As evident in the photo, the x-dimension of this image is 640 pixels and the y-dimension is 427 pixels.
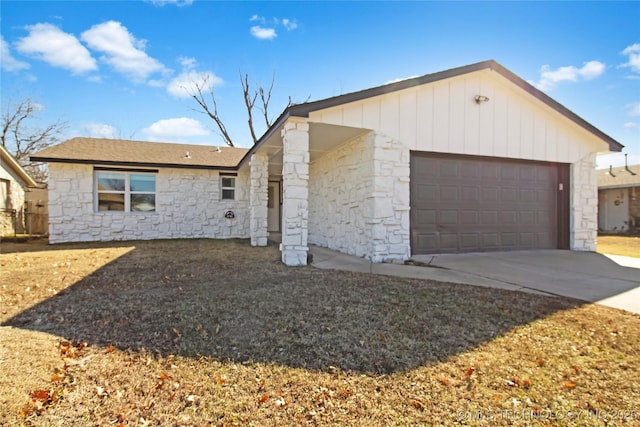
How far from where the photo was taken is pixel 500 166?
26.3 ft

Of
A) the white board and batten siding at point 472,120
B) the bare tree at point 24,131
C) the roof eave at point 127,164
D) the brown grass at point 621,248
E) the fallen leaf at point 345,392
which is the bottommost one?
the fallen leaf at point 345,392

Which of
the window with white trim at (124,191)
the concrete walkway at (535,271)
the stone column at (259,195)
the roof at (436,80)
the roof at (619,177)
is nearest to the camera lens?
the concrete walkway at (535,271)

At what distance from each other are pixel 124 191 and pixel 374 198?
387 inches

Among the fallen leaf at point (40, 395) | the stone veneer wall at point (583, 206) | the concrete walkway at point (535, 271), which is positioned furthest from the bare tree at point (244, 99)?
the fallen leaf at point (40, 395)

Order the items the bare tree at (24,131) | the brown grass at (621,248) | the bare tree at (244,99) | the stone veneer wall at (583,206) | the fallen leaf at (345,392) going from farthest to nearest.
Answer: the bare tree at (244,99)
the bare tree at (24,131)
the stone veneer wall at (583,206)
the brown grass at (621,248)
the fallen leaf at (345,392)

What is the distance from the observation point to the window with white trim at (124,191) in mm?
11328

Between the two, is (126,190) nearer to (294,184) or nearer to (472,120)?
(294,184)

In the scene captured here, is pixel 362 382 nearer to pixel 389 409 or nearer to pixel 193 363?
pixel 389 409

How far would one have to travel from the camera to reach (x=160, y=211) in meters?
11.9

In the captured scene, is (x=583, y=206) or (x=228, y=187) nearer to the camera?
(x=583, y=206)

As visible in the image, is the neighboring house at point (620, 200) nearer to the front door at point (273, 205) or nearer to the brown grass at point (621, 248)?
the brown grass at point (621, 248)

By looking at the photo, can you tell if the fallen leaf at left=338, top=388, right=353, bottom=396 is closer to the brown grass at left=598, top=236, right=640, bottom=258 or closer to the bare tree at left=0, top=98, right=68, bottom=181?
the brown grass at left=598, top=236, right=640, bottom=258

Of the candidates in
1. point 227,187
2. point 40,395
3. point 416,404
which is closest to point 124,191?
point 227,187

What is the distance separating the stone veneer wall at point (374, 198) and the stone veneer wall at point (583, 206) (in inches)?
207
